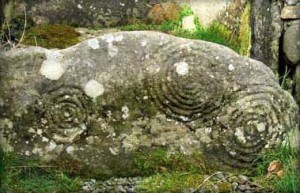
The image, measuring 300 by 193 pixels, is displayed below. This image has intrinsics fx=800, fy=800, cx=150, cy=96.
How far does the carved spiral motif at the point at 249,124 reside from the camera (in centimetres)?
520

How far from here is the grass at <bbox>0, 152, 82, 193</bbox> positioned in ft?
16.4

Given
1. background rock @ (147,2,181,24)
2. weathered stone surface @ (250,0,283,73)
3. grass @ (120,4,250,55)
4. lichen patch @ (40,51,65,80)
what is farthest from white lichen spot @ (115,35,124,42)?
weathered stone surface @ (250,0,283,73)

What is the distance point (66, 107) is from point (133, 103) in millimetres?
432

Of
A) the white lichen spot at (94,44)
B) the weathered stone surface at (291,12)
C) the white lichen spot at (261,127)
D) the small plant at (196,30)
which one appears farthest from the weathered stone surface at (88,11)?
the white lichen spot at (261,127)

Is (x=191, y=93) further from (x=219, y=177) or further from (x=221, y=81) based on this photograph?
(x=219, y=177)

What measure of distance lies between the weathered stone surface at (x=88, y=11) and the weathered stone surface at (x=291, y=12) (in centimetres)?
125

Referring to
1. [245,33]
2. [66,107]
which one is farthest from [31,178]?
[245,33]

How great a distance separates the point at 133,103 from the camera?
5.15 metres

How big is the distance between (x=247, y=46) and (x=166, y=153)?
240 centimetres

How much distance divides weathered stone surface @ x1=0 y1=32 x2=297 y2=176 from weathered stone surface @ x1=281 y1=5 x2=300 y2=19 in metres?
2.32

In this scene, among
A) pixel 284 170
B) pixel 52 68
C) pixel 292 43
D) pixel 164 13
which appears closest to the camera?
pixel 284 170

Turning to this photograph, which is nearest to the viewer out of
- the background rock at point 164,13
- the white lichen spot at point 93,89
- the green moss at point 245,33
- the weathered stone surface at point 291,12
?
the white lichen spot at point 93,89

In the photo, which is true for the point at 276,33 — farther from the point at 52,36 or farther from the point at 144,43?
the point at 144,43

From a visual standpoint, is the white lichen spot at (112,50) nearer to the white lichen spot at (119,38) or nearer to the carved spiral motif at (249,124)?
the white lichen spot at (119,38)
